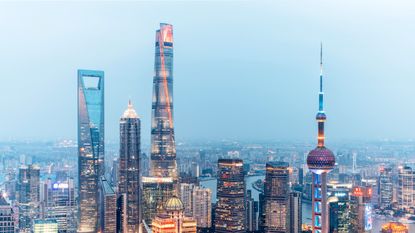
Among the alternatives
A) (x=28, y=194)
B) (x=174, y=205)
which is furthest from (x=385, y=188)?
(x=28, y=194)

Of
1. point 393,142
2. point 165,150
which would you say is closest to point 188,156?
point 165,150

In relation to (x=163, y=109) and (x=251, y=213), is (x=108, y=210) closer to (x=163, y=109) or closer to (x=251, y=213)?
(x=251, y=213)

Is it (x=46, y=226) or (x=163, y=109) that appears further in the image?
(x=163, y=109)

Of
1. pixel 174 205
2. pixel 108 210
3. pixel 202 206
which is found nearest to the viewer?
pixel 174 205

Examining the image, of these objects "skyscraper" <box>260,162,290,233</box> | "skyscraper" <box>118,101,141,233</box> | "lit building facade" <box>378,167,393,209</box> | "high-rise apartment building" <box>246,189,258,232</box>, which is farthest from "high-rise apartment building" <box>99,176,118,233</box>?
"lit building facade" <box>378,167,393,209</box>

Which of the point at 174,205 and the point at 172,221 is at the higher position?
the point at 174,205

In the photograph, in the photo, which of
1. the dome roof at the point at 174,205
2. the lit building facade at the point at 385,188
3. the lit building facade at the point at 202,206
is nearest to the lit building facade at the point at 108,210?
the lit building facade at the point at 202,206
